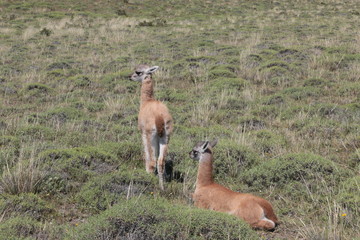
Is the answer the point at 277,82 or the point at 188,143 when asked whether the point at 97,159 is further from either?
the point at 277,82

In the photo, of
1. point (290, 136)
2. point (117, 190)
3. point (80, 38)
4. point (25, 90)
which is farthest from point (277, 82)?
point (80, 38)

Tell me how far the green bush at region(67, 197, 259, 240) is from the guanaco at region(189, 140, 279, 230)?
0.27 metres

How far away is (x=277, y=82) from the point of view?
1319 centimetres

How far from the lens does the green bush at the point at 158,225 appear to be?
4129 mm

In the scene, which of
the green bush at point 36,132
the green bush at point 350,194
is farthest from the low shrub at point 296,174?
the green bush at point 36,132

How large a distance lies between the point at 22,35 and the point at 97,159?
65.1 feet

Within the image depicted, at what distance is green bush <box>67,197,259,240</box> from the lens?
13.5 ft

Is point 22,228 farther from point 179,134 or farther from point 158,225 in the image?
point 179,134

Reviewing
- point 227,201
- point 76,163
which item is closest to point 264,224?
point 227,201

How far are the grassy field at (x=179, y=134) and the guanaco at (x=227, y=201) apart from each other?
8.5 inches

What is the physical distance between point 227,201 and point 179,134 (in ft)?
12.1

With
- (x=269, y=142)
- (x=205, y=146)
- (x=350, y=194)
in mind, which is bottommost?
(x=269, y=142)

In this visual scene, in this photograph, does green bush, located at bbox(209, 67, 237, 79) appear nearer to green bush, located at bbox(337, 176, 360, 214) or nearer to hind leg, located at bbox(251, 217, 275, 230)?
green bush, located at bbox(337, 176, 360, 214)

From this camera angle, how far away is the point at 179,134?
8.39 meters
